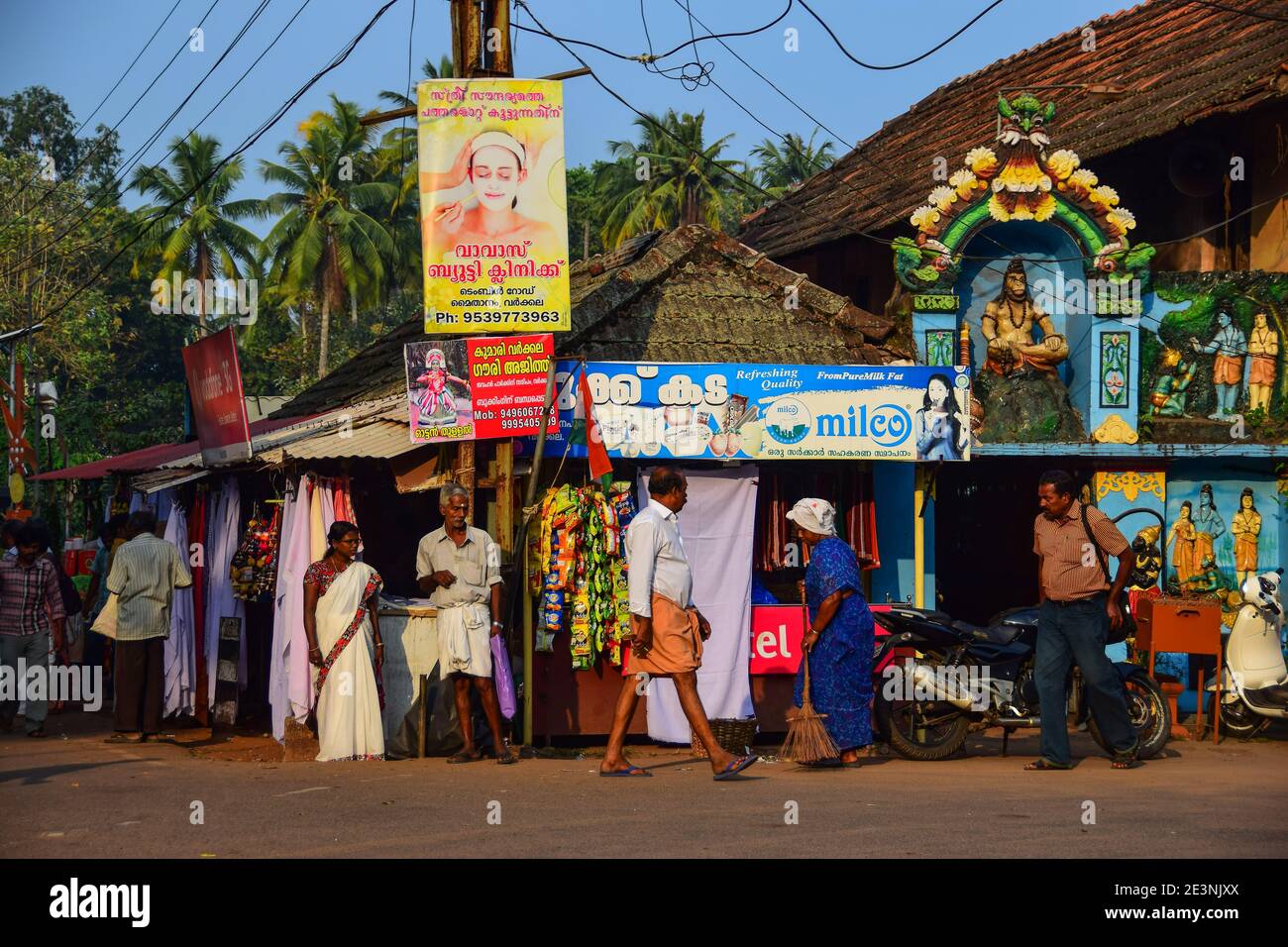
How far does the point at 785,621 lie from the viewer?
12.1m

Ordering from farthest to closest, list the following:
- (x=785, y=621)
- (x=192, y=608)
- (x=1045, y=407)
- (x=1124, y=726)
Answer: (x=1045, y=407), (x=192, y=608), (x=785, y=621), (x=1124, y=726)

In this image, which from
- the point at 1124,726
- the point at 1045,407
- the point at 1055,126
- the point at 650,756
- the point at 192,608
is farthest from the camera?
the point at 1055,126

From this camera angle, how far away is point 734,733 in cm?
1161

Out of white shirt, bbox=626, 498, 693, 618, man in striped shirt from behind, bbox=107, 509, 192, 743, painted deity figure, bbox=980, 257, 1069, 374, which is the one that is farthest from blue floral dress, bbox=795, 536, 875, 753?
painted deity figure, bbox=980, 257, 1069, 374

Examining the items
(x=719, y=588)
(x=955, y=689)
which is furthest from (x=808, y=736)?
(x=719, y=588)

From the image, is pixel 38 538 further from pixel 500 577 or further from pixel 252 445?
pixel 500 577

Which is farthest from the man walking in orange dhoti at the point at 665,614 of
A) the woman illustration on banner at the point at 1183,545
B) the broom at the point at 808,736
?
the woman illustration on banner at the point at 1183,545

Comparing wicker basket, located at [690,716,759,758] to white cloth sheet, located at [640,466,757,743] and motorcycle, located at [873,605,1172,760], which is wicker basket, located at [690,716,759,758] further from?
motorcycle, located at [873,605,1172,760]

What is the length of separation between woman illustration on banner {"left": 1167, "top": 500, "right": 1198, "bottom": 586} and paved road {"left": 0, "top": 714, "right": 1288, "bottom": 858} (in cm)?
437

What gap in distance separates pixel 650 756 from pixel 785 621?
161cm

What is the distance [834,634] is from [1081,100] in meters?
11.5

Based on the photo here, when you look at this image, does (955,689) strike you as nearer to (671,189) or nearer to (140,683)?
(140,683)

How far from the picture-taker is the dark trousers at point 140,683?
1196 cm

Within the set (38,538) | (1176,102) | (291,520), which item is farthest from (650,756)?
(1176,102)
